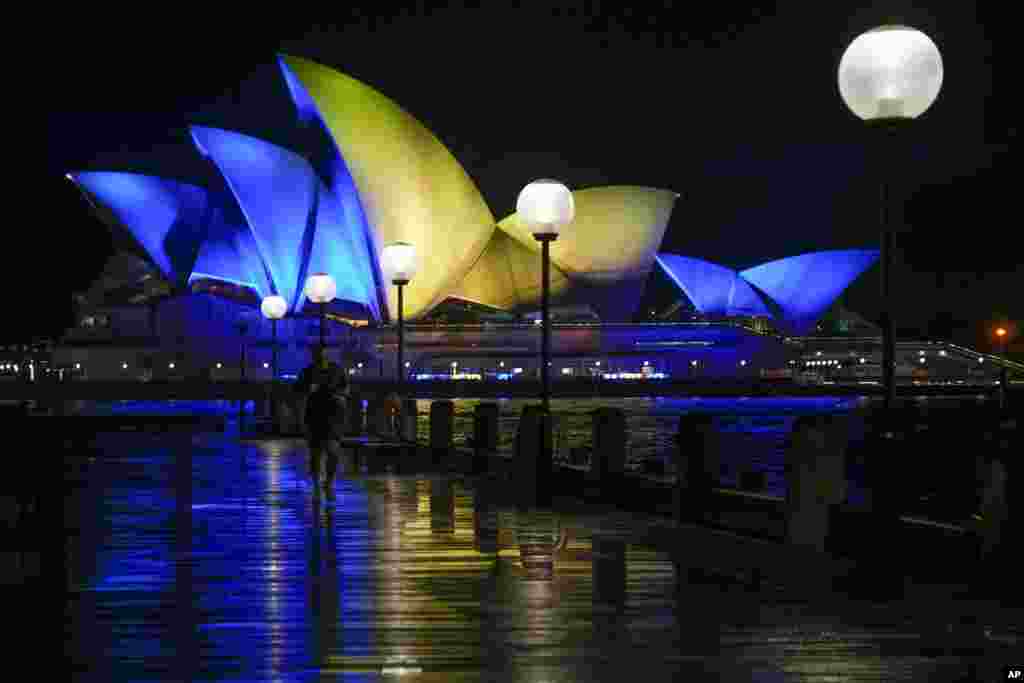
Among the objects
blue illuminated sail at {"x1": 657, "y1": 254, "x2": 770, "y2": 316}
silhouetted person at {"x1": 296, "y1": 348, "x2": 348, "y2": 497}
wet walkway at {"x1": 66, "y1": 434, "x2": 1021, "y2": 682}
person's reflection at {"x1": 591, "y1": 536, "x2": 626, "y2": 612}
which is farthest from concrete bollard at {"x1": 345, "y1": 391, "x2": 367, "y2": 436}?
blue illuminated sail at {"x1": 657, "y1": 254, "x2": 770, "y2": 316}

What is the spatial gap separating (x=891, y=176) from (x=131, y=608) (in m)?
5.44

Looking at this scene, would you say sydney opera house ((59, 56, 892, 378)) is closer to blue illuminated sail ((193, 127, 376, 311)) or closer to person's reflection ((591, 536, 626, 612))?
blue illuminated sail ((193, 127, 376, 311))

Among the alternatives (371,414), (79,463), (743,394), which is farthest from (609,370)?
(79,463)

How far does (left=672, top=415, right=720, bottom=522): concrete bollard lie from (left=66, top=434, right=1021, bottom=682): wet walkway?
42 cm

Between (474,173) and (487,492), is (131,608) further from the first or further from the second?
(474,173)

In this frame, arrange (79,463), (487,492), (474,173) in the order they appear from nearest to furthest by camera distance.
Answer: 1. (487,492)
2. (79,463)
3. (474,173)

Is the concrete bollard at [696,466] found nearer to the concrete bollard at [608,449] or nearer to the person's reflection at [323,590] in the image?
the concrete bollard at [608,449]

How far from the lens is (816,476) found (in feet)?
36.9

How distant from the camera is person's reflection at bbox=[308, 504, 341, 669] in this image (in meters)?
7.47

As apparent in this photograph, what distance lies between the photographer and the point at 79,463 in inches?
898

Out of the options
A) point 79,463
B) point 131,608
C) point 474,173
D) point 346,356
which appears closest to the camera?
point 131,608

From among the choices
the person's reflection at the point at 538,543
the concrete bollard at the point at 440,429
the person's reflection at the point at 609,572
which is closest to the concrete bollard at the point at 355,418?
the concrete bollard at the point at 440,429

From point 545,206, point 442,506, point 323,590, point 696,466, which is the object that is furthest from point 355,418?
point 323,590

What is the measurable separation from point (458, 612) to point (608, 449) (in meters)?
7.73
